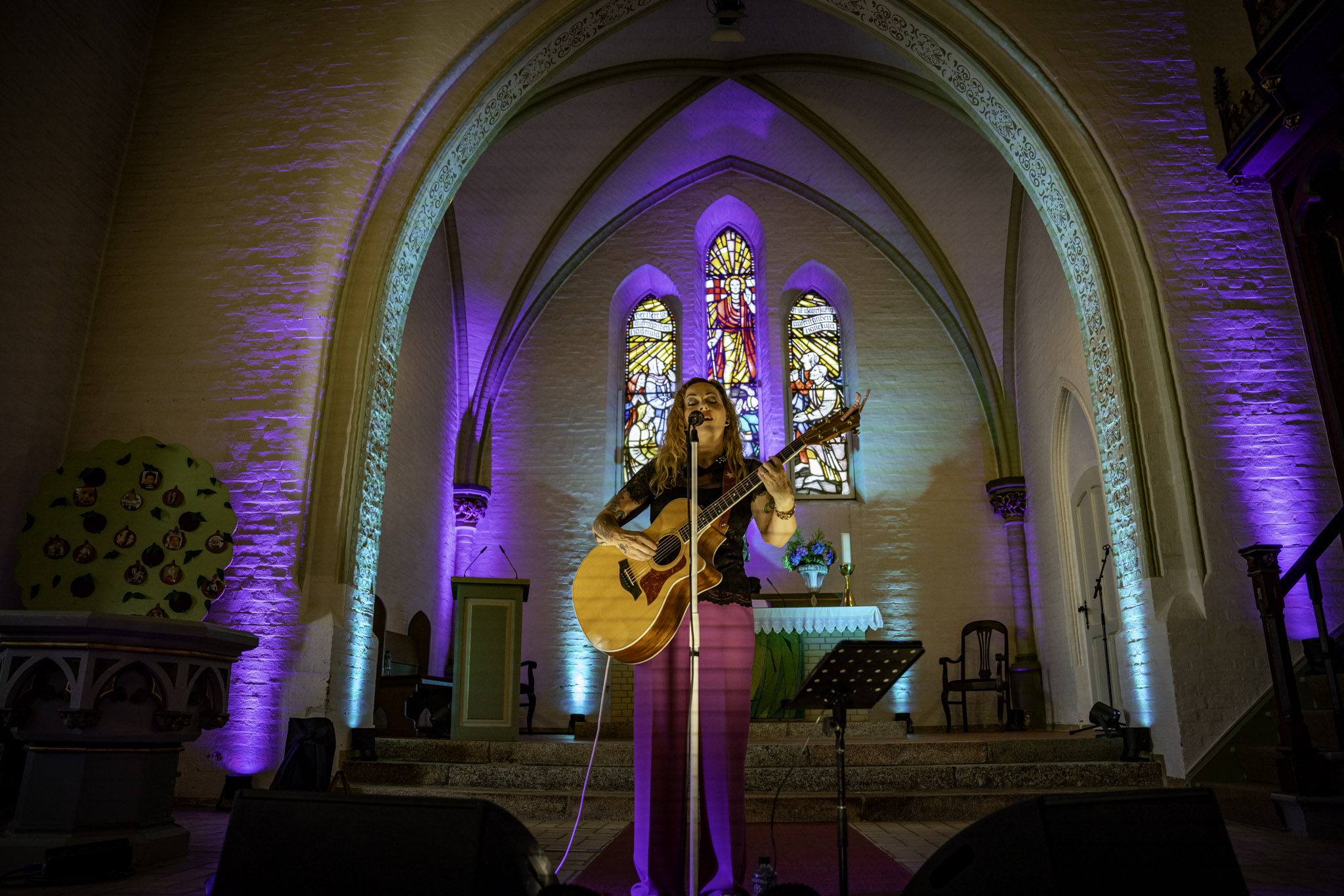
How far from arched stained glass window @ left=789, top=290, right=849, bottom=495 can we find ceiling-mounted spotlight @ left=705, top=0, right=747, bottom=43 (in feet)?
13.6

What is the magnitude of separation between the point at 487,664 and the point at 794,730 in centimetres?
281

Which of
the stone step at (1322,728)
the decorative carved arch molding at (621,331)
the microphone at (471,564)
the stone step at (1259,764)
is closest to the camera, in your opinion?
the stone step at (1322,728)

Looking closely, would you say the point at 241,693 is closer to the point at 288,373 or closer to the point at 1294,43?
the point at 288,373

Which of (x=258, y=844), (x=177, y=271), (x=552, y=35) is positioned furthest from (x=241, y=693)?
(x=552, y=35)

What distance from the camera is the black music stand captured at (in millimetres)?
2824

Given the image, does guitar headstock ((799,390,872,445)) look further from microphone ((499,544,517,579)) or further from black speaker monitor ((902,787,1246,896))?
microphone ((499,544,517,579))

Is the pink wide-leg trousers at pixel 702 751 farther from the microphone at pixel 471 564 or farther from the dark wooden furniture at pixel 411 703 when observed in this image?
the microphone at pixel 471 564

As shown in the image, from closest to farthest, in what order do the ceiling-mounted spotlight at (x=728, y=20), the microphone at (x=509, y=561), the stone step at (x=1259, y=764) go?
the stone step at (x=1259, y=764), the ceiling-mounted spotlight at (x=728, y=20), the microphone at (x=509, y=561)

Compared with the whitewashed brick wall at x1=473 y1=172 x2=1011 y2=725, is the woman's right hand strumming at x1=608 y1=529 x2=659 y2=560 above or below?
below

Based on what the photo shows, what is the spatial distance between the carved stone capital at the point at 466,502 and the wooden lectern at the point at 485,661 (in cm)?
460

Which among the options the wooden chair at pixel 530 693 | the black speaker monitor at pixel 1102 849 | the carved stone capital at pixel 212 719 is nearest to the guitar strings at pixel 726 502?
the black speaker monitor at pixel 1102 849

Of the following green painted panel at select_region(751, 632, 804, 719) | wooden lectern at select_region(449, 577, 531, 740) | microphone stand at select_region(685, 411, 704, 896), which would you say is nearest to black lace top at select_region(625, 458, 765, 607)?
microphone stand at select_region(685, 411, 704, 896)

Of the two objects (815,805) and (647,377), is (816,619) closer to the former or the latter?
→ (815,805)

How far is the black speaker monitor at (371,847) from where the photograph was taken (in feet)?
5.90
